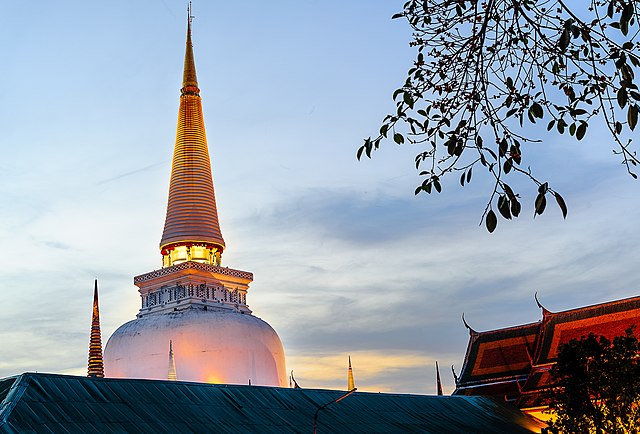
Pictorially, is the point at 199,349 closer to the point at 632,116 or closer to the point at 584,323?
the point at 584,323

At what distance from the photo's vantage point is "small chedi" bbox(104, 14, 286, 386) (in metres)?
54.2

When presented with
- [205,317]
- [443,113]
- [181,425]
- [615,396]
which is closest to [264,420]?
[181,425]

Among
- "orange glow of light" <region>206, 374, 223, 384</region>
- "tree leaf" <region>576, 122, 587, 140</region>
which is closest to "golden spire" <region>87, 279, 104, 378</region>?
"orange glow of light" <region>206, 374, 223, 384</region>

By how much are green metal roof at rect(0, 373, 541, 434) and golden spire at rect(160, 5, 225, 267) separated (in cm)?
2314

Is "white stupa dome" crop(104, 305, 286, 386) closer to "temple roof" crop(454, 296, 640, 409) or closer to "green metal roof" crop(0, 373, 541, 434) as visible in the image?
"temple roof" crop(454, 296, 640, 409)

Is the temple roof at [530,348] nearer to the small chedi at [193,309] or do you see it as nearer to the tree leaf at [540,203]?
the small chedi at [193,309]

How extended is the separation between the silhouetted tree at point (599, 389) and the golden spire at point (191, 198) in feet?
94.5

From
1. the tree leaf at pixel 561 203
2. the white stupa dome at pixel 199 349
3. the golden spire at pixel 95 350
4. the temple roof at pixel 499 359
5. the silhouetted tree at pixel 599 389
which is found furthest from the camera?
the white stupa dome at pixel 199 349

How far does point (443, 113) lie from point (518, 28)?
1.17 m

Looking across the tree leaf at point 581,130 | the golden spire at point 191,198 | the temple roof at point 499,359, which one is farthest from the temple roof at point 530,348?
the tree leaf at point 581,130

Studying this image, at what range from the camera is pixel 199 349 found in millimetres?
54156

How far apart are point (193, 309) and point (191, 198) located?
713 cm

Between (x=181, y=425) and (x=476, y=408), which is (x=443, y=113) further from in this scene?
(x=476, y=408)

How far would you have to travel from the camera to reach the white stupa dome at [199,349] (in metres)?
54.2
